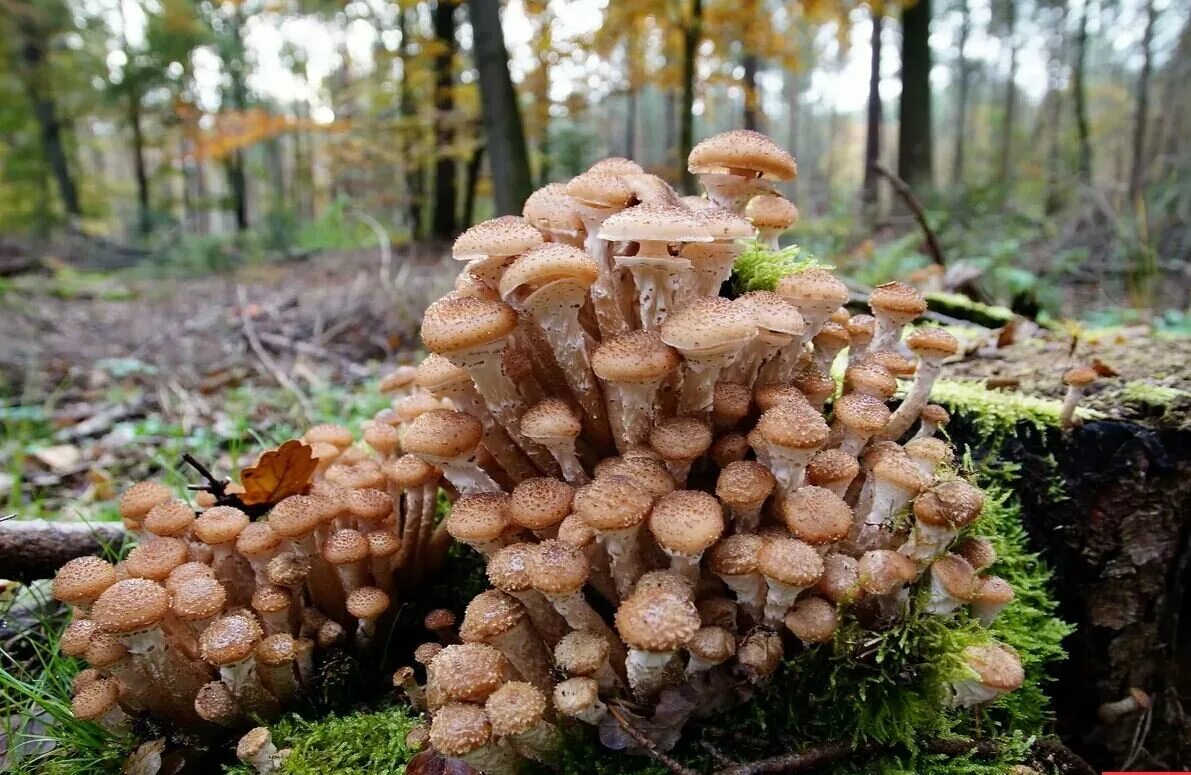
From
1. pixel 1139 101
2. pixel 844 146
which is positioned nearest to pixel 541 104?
pixel 1139 101

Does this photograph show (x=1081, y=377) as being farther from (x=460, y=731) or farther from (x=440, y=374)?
(x=460, y=731)

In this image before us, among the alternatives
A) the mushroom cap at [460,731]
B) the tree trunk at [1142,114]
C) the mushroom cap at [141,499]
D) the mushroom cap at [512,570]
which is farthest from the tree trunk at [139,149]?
the mushroom cap at [460,731]

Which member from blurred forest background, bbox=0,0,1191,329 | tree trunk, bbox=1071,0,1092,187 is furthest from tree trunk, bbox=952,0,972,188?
tree trunk, bbox=1071,0,1092,187

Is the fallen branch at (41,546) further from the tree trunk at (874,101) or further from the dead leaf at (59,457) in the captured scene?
the tree trunk at (874,101)

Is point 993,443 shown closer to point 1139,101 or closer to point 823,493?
point 823,493

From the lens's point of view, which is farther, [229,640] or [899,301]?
[899,301]

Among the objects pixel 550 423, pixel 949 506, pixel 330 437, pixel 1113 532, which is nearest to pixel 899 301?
pixel 949 506
